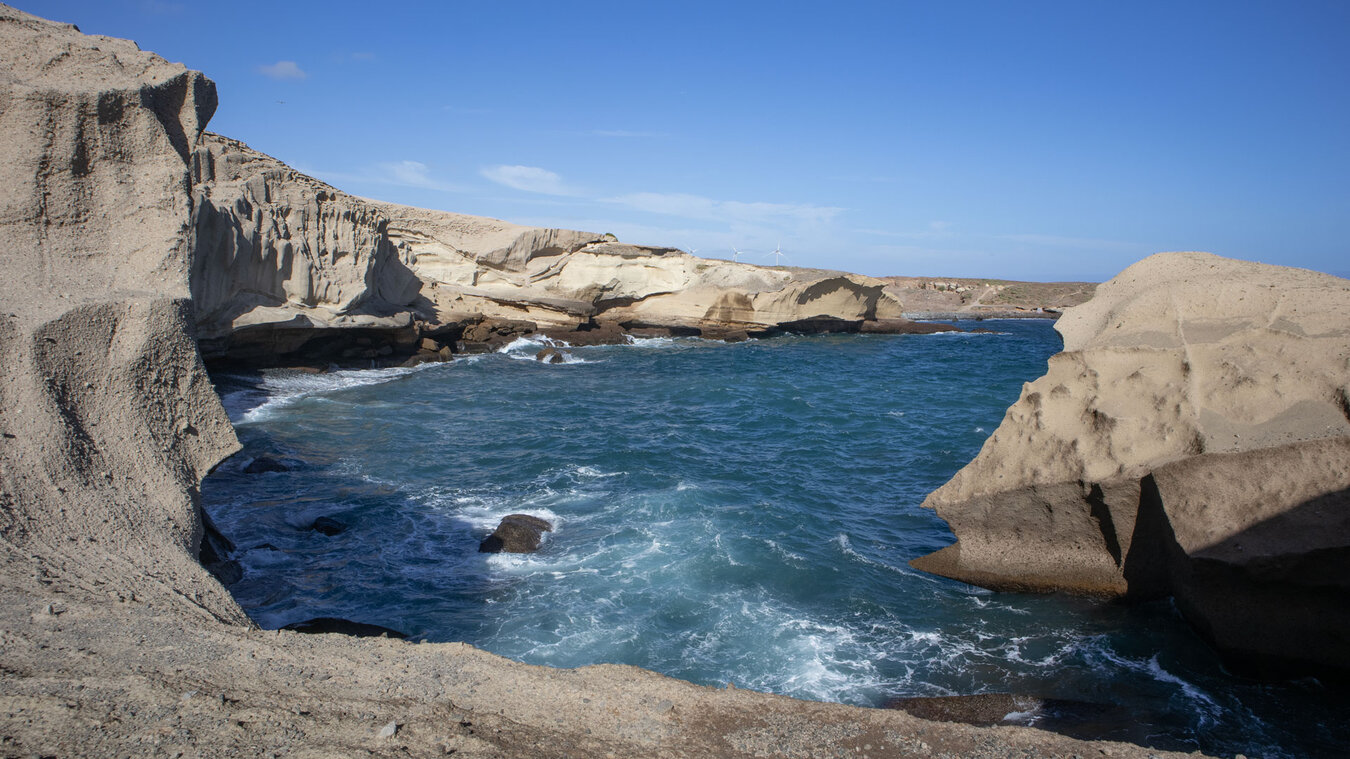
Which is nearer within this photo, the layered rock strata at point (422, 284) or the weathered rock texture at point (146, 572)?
the weathered rock texture at point (146, 572)

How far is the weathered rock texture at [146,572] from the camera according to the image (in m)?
3.10

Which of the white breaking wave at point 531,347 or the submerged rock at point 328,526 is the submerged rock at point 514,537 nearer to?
the submerged rock at point 328,526

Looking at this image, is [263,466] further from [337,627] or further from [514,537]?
[337,627]

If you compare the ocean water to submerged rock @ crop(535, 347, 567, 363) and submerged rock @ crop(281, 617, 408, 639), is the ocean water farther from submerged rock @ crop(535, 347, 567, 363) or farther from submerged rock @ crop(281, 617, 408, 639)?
Result: submerged rock @ crop(535, 347, 567, 363)

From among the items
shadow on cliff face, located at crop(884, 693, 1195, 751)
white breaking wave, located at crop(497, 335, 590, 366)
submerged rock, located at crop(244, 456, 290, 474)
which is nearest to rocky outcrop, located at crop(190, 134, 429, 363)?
white breaking wave, located at crop(497, 335, 590, 366)

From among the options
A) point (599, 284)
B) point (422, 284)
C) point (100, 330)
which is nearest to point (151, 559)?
point (100, 330)

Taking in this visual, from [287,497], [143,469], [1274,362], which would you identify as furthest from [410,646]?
[287,497]

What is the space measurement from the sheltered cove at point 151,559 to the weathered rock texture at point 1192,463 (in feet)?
0.37

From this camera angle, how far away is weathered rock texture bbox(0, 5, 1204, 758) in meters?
3.10

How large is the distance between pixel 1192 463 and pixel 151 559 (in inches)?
297

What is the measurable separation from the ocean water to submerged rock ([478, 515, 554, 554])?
0.20 metres

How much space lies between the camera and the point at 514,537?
9.66 meters

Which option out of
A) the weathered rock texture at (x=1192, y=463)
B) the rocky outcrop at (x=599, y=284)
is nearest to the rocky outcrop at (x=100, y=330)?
the weathered rock texture at (x=1192, y=463)

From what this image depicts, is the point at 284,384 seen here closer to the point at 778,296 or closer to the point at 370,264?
the point at 370,264
